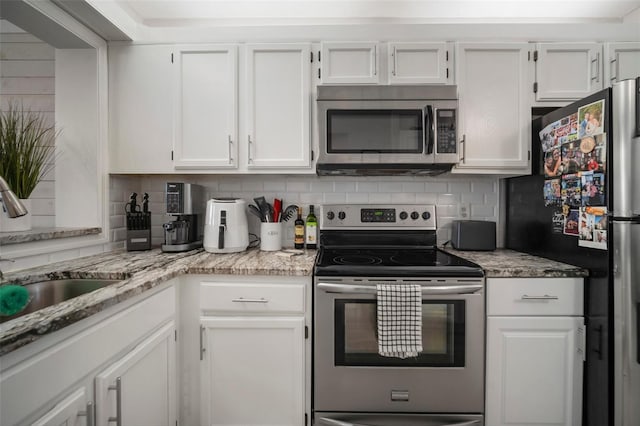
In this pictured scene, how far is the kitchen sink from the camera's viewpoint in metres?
1.34

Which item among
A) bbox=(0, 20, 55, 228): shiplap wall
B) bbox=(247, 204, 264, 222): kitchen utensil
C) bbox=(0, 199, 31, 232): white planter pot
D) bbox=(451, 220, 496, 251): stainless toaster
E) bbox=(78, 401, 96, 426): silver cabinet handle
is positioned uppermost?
bbox=(0, 20, 55, 228): shiplap wall

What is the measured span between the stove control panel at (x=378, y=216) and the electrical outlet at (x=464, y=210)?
1.00 ft

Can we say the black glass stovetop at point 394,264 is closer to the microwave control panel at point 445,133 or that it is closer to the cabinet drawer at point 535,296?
the cabinet drawer at point 535,296

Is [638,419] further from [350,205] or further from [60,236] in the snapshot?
[60,236]

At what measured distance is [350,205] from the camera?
6.85 feet

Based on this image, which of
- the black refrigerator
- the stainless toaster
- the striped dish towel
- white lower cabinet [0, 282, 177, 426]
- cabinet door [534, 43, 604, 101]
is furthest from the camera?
the stainless toaster

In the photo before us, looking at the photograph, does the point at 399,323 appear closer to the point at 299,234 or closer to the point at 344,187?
the point at 299,234

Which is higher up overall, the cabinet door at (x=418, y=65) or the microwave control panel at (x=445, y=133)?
the cabinet door at (x=418, y=65)

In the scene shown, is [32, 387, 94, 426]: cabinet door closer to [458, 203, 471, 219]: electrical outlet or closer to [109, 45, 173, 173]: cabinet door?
[109, 45, 173, 173]: cabinet door

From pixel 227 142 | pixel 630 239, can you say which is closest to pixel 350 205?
pixel 227 142

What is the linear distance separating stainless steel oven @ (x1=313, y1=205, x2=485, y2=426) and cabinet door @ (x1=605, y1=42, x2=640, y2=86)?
1.52 meters

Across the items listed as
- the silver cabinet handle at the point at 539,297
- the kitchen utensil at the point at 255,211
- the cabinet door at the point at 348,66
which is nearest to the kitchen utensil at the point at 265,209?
the kitchen utensil at the point at 255,211

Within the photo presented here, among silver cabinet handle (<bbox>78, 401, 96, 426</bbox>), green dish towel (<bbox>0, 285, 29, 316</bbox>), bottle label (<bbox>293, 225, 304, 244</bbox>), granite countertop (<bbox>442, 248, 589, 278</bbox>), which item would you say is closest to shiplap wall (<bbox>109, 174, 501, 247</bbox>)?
bottle label (<bbox>293, 225, 304, 244</bbox>)

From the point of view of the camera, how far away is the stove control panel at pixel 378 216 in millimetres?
2072
